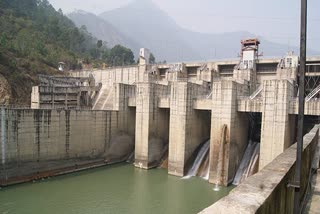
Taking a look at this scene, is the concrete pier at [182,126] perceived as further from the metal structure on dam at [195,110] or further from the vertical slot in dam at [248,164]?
the vertical slot in dam at [248,164]

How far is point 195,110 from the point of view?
1433 centimetres

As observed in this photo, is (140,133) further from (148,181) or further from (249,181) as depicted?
(249,181)

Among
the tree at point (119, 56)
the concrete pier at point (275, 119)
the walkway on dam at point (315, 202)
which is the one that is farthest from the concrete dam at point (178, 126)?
the tree at point (119, 56)

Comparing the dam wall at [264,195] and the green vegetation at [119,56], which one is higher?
the green vegetation at [119,56]

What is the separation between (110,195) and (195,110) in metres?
5.90

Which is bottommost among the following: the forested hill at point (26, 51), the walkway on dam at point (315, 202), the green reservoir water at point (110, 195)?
the green reservoir water at point (110, 195)

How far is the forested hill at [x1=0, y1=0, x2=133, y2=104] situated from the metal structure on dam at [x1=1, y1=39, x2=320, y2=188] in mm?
2179

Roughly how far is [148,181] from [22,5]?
51.1 m

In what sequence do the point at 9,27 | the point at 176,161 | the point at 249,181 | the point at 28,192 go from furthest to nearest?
the point at 9,27 → the point at 176,161 → the point at 28,192 → the point at 249,181

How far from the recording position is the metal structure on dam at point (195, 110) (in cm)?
1153

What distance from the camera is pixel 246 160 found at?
529 inches

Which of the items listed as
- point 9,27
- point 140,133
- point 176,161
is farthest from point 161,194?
point 9,27

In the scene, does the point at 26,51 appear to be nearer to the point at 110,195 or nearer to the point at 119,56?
the point at 110,195

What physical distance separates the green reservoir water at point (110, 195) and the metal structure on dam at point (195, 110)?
116 centimetres
